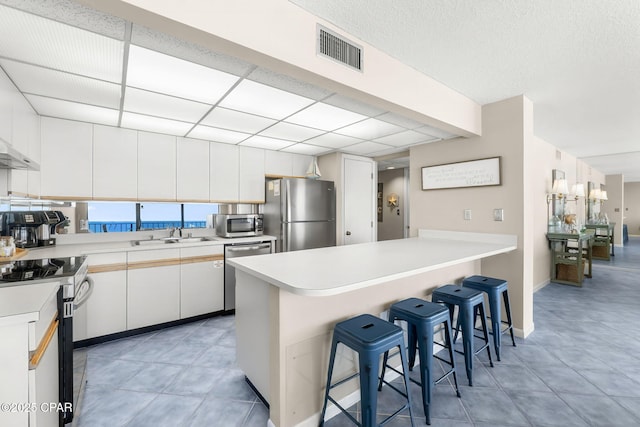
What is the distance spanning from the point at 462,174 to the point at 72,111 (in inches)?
167

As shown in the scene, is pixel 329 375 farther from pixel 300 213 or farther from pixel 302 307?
pixel 300 213

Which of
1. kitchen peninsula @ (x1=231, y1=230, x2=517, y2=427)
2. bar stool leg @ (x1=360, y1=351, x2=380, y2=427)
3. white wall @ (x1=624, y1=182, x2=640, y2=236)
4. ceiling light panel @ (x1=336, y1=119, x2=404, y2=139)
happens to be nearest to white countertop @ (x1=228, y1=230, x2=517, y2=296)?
kitchen peninsula @ (x1=231, y1=230, x2=517, y2=427)

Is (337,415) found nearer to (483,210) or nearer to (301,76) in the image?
(301,76)

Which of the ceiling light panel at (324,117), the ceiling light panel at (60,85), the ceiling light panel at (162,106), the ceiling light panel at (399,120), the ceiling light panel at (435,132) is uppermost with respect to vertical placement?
the ceiling light panel at (324,117)

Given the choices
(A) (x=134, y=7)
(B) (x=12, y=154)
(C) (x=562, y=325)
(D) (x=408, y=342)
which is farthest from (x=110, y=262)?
(C) (x=562, y=325)

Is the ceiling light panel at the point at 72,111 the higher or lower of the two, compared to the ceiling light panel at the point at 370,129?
lower

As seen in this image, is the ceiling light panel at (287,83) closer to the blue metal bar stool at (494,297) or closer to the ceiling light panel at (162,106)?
the ceiling light panel at (162,106)

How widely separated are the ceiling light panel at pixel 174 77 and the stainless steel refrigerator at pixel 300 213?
1.90 m

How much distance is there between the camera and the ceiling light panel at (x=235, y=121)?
9.12ft

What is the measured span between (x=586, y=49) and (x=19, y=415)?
12.6 feet

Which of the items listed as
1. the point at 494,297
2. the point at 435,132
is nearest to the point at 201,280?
the point at 494,297

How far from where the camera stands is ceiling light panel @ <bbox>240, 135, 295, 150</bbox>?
3764 millimetres

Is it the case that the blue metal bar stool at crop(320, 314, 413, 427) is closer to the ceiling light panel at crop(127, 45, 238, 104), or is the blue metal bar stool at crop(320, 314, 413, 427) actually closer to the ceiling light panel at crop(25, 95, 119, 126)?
the ceiling light panel at crop(127, 45, 238, 104)

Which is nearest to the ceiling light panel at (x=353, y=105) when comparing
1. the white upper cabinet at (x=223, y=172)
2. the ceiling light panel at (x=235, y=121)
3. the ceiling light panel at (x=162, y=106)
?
the ceiling light panel at (x=235, y=121)
